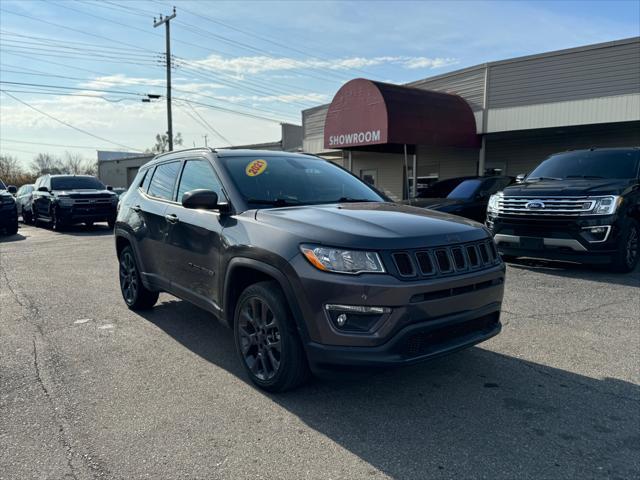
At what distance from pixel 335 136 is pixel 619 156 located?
1017 cm

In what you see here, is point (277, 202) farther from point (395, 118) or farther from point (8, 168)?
point (8, 168)

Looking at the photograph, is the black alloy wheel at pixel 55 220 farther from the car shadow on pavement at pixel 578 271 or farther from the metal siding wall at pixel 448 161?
the car shadow on pavement at pixel 578 271

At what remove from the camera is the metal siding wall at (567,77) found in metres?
13.9

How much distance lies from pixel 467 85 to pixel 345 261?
16.3m

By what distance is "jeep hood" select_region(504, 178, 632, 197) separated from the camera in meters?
7.28

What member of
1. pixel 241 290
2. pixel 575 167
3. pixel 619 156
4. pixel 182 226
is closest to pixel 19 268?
pixel 182 226

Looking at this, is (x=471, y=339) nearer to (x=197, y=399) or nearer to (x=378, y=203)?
(x=378, y=203)

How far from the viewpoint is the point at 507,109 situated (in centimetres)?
1605

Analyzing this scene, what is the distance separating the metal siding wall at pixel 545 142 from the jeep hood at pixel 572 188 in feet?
29.3

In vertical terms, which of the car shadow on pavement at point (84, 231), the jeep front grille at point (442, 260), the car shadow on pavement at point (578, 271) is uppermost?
the jeep front grille at point (442, 260)

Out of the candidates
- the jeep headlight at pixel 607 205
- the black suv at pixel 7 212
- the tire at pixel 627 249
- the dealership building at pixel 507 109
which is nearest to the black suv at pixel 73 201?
the black suv at pixel 7 212

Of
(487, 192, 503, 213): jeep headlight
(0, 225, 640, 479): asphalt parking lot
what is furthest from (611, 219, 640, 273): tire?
(0, 225, 640, 479): asphalt parking lot

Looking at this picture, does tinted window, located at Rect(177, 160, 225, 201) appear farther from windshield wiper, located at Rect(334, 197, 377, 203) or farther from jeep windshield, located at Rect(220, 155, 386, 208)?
windshield wiper, located at Rect(334, 197, 377, 203)

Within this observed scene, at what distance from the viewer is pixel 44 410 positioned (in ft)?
10.9
